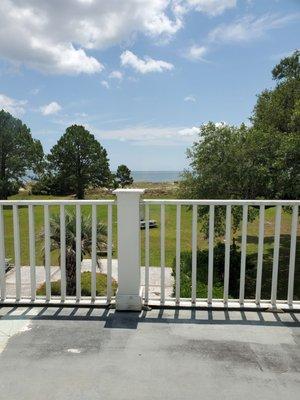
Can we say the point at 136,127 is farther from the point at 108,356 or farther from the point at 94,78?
the point at 108,356

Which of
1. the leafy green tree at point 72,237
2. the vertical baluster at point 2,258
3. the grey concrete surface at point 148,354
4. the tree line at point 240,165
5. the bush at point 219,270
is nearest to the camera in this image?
the grey concrete surface at point 148,354

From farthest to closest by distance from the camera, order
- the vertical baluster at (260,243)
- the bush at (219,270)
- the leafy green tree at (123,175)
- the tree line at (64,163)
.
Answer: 1. the leafy green tree at (123,175)
2. the tree line at (64,163)
3. the bush at (219,270)
4. the vertical baluster at (260,243)

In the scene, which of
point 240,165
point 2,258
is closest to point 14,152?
point 240,165

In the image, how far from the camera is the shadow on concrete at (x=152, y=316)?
2.70 metres

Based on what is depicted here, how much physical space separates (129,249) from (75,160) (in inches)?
1101

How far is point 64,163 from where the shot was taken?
30.2 metres

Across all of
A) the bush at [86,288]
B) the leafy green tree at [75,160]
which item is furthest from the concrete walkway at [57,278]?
the leafy green tree at [75,160]

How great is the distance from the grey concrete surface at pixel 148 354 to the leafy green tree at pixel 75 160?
28.0m

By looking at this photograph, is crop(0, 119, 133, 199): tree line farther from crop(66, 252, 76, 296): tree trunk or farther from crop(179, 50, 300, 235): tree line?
crop(66, 252, 76, 296): tree trunk

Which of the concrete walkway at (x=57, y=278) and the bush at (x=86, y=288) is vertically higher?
the bush at (x=86, y=288)

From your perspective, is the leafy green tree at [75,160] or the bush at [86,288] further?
the leafy green tree at [75,160]

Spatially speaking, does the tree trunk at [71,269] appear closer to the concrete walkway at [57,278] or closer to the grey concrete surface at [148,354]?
the concrete walkway at [57,278]

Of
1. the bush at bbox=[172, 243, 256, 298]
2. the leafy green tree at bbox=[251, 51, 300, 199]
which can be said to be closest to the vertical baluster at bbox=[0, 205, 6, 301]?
the bush at bbox=[172, 243, 256, 298]

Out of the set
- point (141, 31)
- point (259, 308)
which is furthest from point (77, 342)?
point (141, 31)
